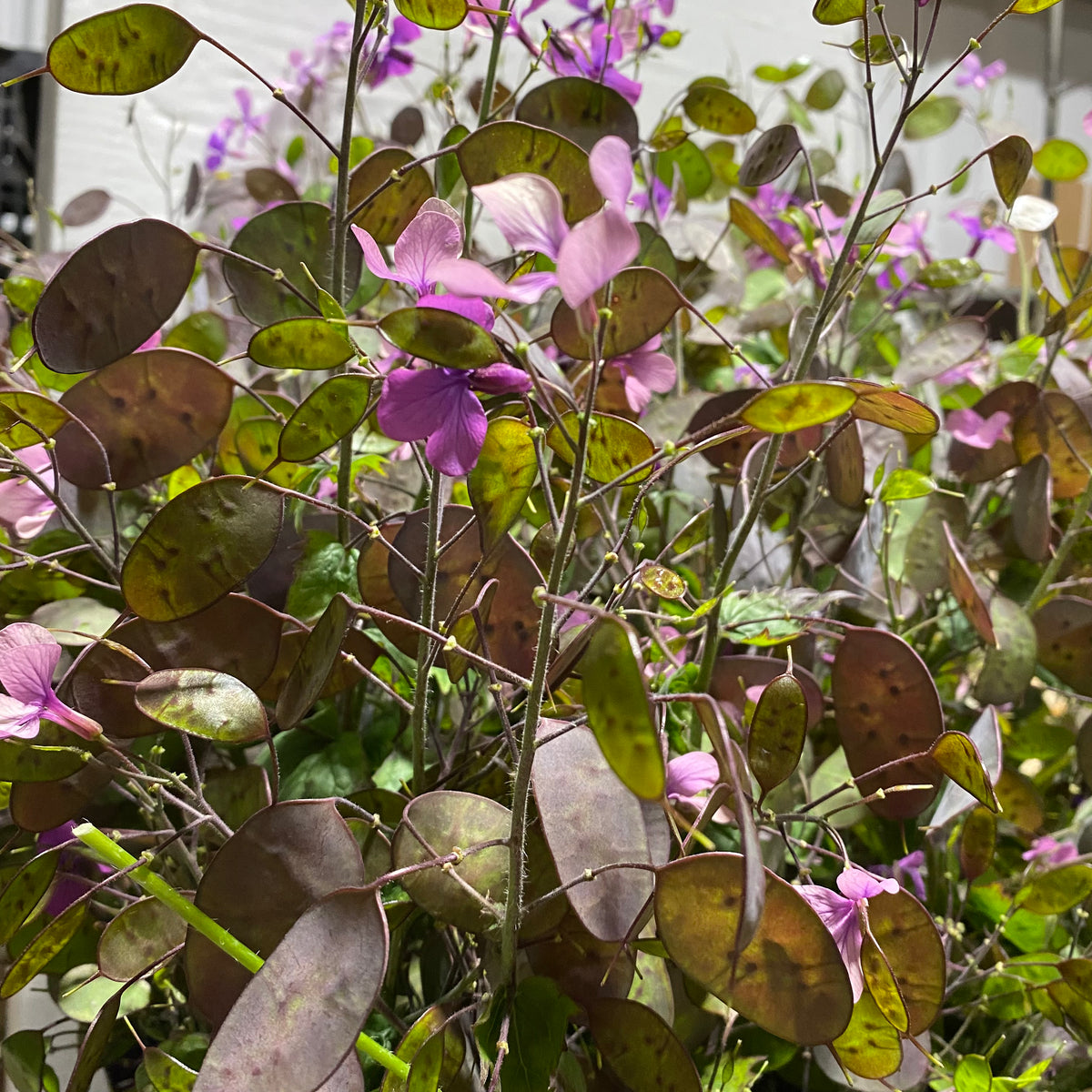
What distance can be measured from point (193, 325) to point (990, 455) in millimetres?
466

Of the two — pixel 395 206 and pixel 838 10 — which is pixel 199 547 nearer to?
pixel 395 206

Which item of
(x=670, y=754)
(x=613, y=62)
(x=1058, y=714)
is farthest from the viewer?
(x=1058, y=714)

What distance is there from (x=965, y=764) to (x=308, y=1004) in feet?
0.73

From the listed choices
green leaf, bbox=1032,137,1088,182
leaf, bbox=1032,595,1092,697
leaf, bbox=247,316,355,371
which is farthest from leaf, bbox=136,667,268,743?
green leaf, bbox=1032,137,1088,182

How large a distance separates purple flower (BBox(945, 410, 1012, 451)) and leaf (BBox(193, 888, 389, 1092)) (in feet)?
1.52

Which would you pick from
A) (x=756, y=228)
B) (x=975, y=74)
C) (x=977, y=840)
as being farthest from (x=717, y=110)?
(x=975, y=74)

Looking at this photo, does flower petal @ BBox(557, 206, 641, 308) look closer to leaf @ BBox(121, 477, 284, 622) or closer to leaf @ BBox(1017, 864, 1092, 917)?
leaf @ BBox(121, 477, 284, 622)

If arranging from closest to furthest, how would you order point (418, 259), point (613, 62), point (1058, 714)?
point (418, 259), point (613, 62), point (1058, 714)

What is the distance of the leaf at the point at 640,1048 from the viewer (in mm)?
321

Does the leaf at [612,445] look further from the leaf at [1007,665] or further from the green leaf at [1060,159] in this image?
the green leaf at [1060,159]

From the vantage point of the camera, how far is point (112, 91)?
1.11ft

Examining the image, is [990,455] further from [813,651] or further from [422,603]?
[422,603]

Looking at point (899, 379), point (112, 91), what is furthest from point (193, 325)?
point (899, 379)

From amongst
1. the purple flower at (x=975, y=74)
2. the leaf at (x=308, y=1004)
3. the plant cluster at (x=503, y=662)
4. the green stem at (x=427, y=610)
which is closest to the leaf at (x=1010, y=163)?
the plant cluster at (x=503, y=662)
